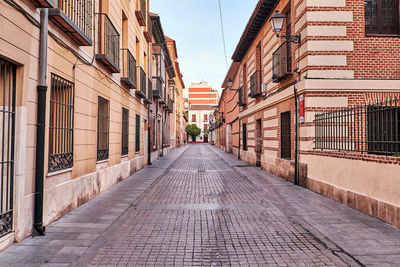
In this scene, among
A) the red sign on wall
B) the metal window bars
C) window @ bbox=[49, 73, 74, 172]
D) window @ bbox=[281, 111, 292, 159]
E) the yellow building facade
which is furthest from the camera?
window @ bbox=[281, 111, 292, 159]

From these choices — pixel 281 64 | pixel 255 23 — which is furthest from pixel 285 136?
pixel 255 23

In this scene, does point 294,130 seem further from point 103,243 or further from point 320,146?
point 103,243

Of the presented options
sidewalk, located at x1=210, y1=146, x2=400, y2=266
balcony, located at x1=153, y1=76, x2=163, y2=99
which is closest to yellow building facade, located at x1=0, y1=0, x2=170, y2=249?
sidewalk, located at x1=210, y1=146, x2=400, y2=266

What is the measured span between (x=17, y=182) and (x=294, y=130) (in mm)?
7541

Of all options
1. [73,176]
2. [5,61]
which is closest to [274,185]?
[73,176]

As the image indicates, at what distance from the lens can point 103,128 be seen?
8328 mm

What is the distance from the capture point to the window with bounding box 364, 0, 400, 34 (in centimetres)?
815

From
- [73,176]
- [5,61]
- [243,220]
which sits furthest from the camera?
[73,176]

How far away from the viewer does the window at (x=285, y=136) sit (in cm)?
998

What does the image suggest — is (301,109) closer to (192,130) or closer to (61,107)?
(61,107)

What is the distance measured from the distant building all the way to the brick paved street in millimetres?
78728

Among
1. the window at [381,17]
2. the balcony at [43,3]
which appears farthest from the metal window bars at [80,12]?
the window at [381,17]

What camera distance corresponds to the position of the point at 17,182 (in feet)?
13.1

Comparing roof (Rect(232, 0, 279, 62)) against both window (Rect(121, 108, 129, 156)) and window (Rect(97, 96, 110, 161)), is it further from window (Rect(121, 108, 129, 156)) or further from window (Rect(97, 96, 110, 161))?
window (Rect(97, 96, 110, 161))
